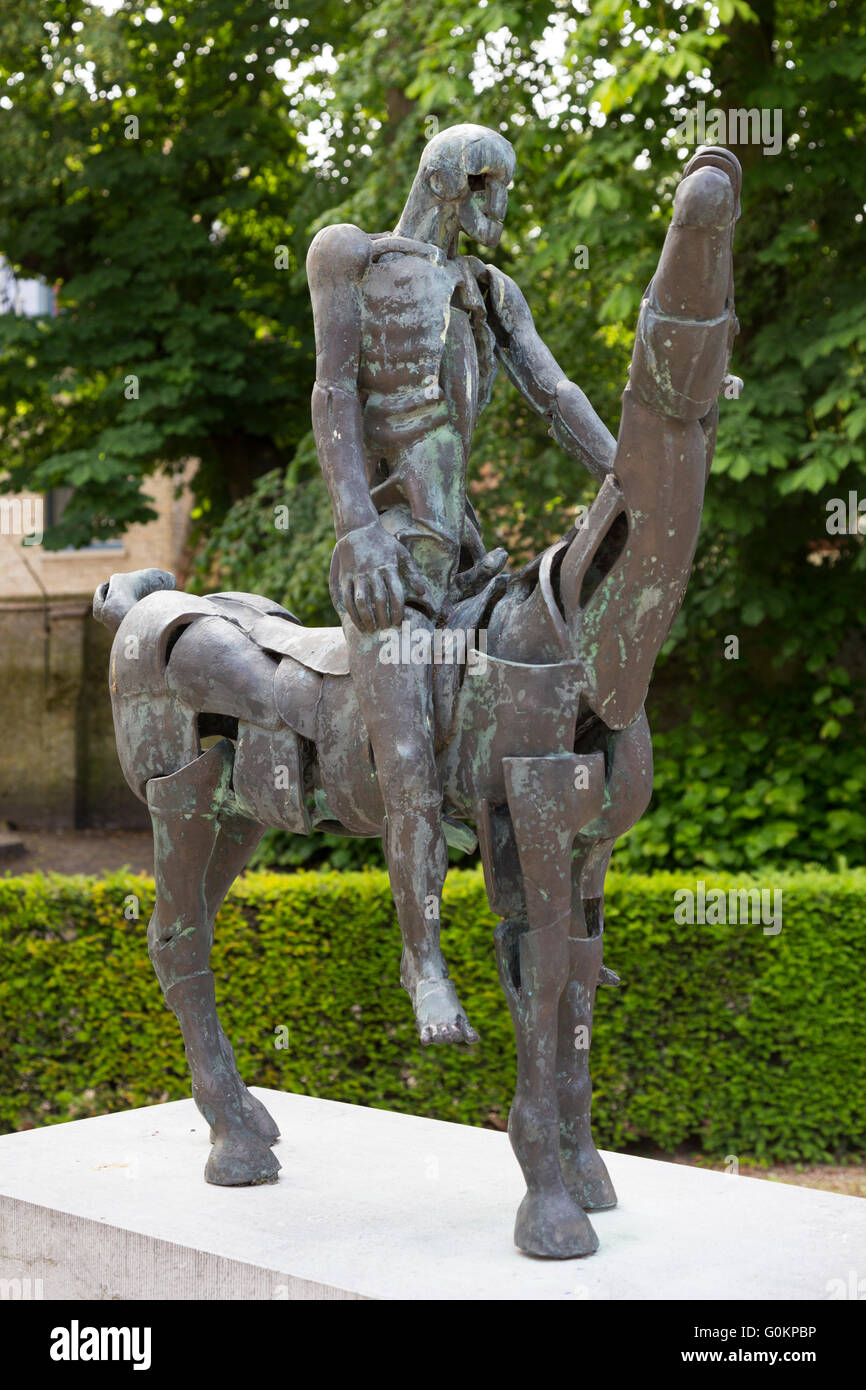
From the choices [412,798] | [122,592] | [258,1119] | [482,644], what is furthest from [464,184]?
[258,1119]

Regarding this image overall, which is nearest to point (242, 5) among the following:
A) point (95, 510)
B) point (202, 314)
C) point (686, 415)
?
point (202, 314)

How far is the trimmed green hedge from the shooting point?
231 inches

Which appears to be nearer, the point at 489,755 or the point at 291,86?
the point at 489,755

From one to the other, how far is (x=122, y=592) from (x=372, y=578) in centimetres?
119

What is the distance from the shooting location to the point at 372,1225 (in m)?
3.55

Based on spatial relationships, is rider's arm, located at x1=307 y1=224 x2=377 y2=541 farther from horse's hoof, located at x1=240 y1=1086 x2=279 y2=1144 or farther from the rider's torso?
horse's hoof, located at x1=240 y1=1086 x2=279 y2=1144

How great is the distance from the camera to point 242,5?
432 inches
